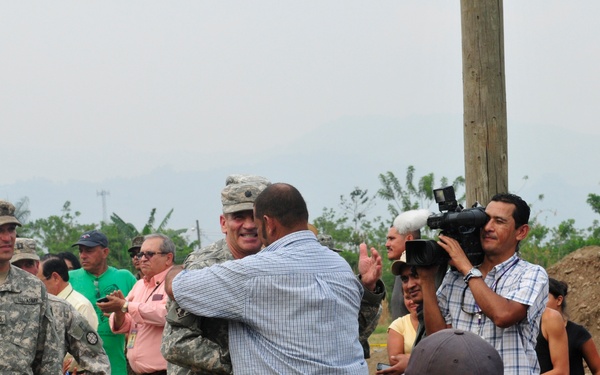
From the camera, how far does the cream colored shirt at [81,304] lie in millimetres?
7648

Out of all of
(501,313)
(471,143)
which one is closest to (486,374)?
(501,313)

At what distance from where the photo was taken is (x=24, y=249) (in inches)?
308

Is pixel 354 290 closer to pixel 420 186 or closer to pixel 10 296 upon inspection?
pixel 10 296

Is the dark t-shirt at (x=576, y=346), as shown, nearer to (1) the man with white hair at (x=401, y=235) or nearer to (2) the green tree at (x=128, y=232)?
(1) the man with white hair at (x=401, y=235)

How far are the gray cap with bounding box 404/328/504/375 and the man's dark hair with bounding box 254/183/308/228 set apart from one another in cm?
164

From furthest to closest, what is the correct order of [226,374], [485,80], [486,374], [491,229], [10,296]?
[485,80], [10,296], [491,229], [226,374], [486,374]

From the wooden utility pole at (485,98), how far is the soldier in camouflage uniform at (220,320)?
70.5 inches

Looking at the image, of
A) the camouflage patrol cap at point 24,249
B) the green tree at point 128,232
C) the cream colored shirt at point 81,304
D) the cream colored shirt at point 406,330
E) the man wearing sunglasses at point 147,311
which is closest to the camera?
the cream colored shirt at point 406,330

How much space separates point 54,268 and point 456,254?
4.38m

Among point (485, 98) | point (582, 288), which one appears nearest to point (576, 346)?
point (485, 98)

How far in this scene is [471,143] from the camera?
6.24 metres

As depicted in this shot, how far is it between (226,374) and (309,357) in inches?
18.9

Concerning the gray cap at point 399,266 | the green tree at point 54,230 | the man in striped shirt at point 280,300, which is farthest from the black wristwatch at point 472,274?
the green tree at point 54,230

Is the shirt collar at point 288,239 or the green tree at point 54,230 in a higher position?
the shirt collar at point 288,239
